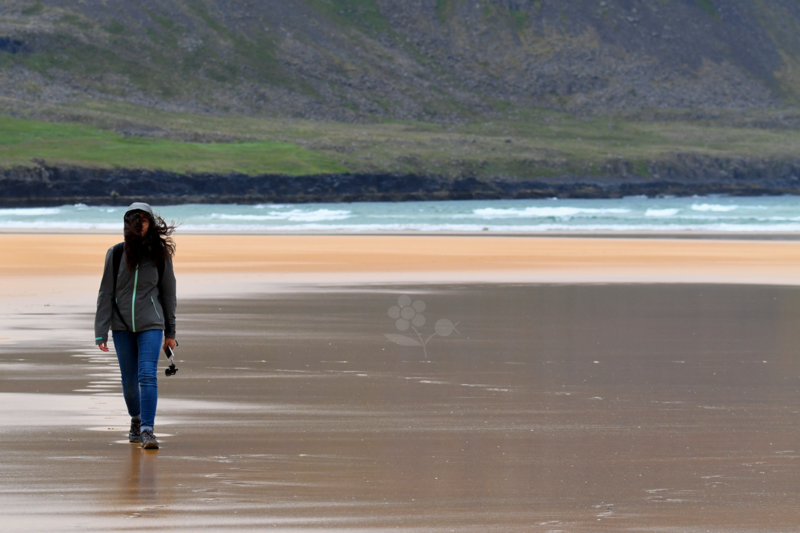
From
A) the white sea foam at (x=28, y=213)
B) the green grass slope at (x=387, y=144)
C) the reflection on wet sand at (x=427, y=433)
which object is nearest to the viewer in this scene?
the reflection on wet sand at (x=427, y=433)

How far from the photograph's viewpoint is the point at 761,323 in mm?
15156

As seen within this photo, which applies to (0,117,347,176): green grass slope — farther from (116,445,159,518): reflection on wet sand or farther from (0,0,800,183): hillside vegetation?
(116,445,159,518): reflection on wet sand

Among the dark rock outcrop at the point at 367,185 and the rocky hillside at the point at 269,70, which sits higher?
the rocky hillside at the point at 269,70

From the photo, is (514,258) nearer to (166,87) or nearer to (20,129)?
(20,129)

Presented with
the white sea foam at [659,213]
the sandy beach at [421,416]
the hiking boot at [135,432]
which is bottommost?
the white sea foam at [659,213]

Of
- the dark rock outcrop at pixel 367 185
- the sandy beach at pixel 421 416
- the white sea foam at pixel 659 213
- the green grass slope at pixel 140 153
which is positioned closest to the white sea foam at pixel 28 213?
the dark rock outcrop at pixel 367 185

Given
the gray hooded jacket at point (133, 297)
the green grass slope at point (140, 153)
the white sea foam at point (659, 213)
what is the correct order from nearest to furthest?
the gray hooded jacket at point (133, 297) → the white sea foam at point (659, 213) → the green grass slope at point (140, 153)

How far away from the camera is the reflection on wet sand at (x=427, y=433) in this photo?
6449mm

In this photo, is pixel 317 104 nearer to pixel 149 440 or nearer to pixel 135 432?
pixel 135 432

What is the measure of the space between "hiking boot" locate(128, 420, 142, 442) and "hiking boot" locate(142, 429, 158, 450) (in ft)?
0.39

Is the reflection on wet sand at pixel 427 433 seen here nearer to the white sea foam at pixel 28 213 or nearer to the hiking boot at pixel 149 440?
the hiking boot at pixel 149 440

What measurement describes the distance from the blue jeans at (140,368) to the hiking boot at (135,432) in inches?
3.2

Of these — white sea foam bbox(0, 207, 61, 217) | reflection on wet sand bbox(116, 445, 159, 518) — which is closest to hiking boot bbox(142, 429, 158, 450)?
reflection on wet sand bbox(116, 445, 159, 518)

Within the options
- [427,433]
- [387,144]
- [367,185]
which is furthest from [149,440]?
[387,144]
